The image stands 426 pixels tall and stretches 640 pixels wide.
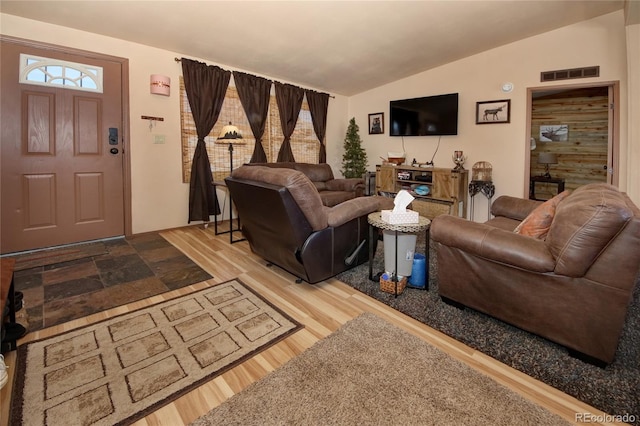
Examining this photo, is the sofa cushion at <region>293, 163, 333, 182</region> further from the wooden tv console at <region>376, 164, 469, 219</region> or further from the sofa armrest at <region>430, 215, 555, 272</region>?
the sofa armrest at <region>430, 215, 555, 272</region>

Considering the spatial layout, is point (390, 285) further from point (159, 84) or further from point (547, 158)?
point (547, 158)

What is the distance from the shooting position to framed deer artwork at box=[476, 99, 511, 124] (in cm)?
444

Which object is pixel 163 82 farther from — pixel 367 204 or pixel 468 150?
pixel 468 150

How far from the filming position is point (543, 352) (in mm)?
1694

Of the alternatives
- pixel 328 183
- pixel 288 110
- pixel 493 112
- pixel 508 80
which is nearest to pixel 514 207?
pixel 493 112

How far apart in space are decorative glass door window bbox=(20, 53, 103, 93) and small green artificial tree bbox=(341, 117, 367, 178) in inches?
160

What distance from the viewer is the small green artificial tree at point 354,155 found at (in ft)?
20.1

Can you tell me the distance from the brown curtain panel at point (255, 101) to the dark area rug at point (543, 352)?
11.1 feet

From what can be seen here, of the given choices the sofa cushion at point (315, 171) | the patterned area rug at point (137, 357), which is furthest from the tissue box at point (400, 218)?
the sofa cushion at point (315, 171)

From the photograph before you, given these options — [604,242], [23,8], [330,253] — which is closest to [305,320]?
A: [330,253]

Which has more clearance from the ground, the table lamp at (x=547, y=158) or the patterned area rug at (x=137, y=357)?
the table lamp at (x=547, y=158)

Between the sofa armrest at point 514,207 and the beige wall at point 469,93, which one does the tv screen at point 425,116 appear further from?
the sofa armrest at point 514,207

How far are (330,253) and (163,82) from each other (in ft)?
10.4

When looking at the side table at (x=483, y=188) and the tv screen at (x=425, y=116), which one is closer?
the side table at (x=483, y=188)
